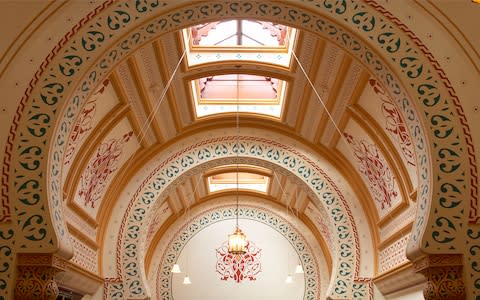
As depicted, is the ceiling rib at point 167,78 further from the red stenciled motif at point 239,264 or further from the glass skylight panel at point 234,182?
the red stenciled motif at point 239,264

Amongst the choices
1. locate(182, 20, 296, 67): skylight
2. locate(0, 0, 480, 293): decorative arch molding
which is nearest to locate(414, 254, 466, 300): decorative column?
locate(0, 0, 480, 293): decorative arch molding

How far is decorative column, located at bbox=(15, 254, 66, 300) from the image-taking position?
13.0 feet

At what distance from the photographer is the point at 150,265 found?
43.9 feet

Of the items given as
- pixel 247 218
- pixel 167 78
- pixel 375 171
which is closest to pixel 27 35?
pixel 167 78

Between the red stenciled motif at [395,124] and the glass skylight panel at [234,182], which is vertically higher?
the glass skylight panel at [234,182]

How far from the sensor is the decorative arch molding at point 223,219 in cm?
1351

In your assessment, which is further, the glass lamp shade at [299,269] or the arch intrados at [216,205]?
the arch intrados at [216,205]

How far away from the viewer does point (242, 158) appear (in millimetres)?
9289

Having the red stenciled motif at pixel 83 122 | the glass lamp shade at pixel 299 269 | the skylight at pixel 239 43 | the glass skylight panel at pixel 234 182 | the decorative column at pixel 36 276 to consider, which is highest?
the glass skylight panel at pixel 234 182

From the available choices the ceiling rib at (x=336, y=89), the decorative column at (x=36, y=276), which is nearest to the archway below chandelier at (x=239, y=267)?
the ceiling rib at (x=336, y=89)

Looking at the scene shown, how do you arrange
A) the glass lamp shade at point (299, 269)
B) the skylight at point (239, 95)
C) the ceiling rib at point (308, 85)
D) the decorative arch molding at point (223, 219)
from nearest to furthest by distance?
the ceiling rib at point (308, 85), the skylight at point (239, 95), the glass lamp shade at point (299, 269), the decorative arch molding at point (223, 219)

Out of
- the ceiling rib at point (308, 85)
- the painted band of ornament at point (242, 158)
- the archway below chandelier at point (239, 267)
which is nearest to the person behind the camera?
the ceiling rib at point (308, 85)

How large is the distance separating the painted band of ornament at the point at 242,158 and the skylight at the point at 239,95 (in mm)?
502

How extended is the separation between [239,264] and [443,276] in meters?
10.3
